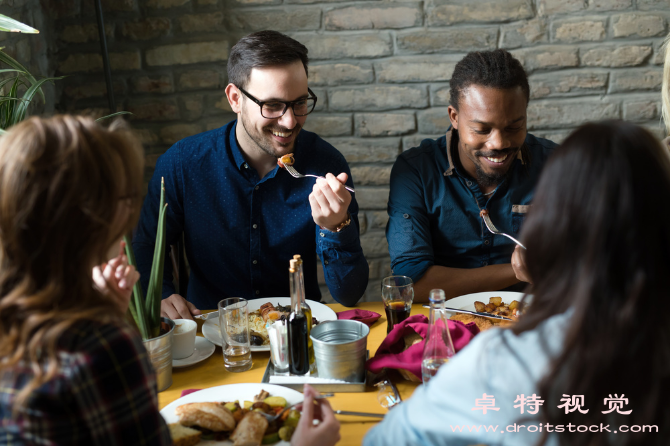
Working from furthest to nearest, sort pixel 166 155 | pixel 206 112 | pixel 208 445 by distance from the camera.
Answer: pixel 206 112 → pixel 166 155 → pixel 208 445

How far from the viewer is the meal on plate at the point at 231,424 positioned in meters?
1.00

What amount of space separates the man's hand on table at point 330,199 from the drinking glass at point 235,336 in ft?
1.40

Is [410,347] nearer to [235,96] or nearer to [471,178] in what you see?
[471,178]

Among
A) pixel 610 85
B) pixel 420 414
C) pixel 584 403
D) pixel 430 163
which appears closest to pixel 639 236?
pixel 584 403

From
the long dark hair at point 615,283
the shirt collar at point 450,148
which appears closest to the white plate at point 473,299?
the shirt collar at point 450,148

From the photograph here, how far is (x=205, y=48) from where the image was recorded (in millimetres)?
2562

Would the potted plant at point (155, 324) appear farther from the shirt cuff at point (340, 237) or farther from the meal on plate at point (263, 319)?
the shirt cuff at point (340, 237)

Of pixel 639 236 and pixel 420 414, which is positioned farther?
pixel 420 414

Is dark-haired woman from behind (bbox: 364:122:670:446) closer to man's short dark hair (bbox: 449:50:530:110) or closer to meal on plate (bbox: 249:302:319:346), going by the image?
meal on plate (bbox: 249:302:319:346)

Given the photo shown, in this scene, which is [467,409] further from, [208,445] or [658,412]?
[208,445]

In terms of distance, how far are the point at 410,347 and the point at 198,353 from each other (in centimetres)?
54

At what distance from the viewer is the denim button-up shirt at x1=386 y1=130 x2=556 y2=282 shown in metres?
2.06

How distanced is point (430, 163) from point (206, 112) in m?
1.12

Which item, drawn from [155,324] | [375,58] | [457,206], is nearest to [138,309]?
[155,324]
